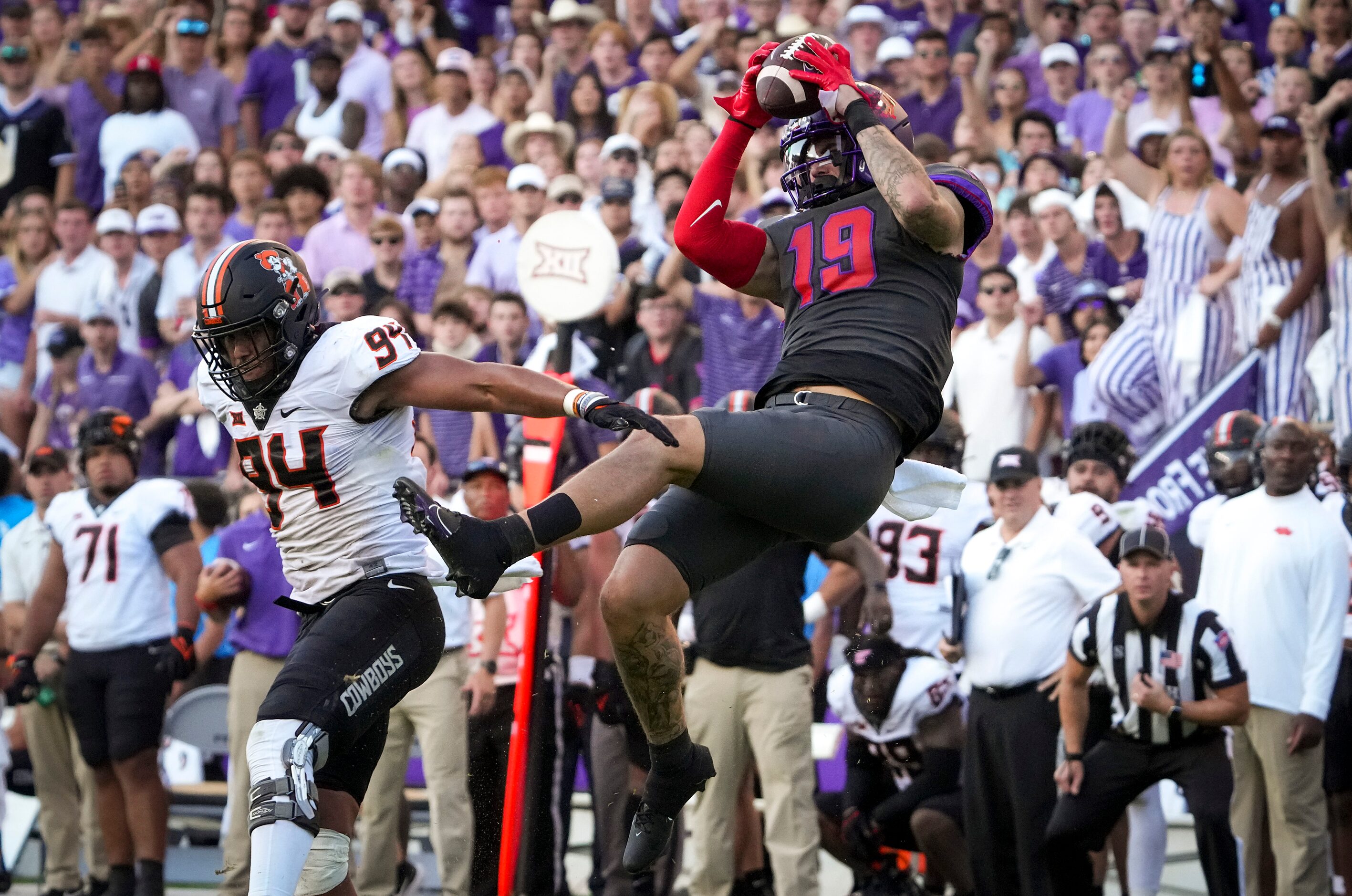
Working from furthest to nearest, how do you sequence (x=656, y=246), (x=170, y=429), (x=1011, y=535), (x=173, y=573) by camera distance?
(x=170, y=429), (x=656, y=246), (x=173, y=573), (x=1011, y=535)

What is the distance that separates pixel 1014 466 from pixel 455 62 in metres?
6.87

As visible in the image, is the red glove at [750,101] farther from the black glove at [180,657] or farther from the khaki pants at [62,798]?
the khaki pants at [62,798]

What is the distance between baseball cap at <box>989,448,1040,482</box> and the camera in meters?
8.10

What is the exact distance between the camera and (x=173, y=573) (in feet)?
29.4

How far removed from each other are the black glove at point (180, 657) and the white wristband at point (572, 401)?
4.21 metres

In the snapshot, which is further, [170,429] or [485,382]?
[170,429]

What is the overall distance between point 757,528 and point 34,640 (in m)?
5.49

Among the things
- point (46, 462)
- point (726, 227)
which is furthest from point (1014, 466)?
point (46, 462)

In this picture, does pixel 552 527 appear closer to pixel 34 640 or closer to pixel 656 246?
pixel 34 640

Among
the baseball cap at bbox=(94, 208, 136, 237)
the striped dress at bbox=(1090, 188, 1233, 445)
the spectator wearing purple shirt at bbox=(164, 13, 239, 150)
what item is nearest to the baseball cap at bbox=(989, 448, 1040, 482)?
the striped dress at bbox=(1090, 188, 1233, 445)

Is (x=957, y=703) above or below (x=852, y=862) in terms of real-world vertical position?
above

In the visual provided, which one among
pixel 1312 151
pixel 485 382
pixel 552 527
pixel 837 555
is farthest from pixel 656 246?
pixel 552 527

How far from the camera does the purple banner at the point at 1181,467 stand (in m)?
9.09

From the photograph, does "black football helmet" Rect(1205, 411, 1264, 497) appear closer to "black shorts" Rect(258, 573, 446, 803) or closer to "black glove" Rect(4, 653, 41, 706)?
"black shorts" Rect(258, 573, 446, 803)
